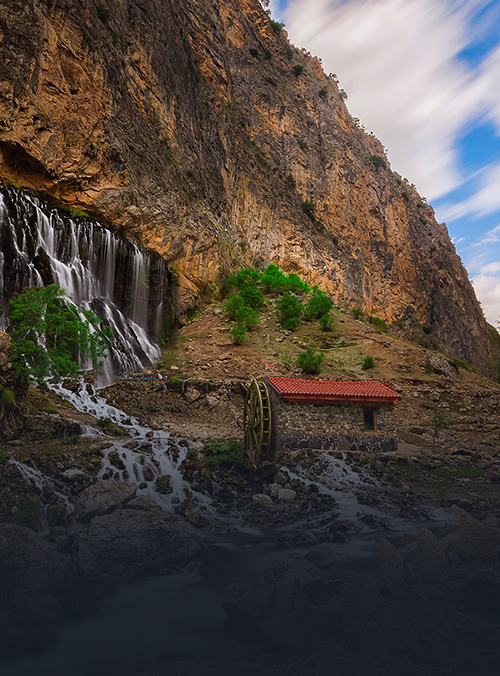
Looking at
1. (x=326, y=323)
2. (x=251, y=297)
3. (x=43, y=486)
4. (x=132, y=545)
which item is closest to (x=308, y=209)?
(x=251, y=297)

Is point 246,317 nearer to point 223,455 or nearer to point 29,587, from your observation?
point 223,455

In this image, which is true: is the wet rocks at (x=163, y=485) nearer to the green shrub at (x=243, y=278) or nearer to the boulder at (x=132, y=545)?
the boulder at (x=132, y=545)

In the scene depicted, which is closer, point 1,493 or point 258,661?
point 258,661

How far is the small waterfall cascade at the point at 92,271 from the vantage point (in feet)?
68.6

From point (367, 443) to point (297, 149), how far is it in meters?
49.4

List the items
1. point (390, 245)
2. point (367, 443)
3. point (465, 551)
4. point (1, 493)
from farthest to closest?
point (390, 245), point (367, 443), point (1, 493), point (465, 551)

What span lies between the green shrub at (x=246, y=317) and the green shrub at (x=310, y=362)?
16.1 ft

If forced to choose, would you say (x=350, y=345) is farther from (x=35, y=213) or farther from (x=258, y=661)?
(x=258, y=661)

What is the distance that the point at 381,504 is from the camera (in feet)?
35.2

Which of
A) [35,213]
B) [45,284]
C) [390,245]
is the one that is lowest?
[45,284]

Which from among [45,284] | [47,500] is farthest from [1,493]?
[45,284]

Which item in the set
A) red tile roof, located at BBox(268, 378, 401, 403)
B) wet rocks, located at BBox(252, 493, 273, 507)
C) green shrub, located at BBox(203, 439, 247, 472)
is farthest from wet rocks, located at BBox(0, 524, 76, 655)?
red tile roof, located at BBox(268, 378, 401, 403)

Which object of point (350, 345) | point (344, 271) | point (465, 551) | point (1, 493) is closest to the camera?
point (465, 551)

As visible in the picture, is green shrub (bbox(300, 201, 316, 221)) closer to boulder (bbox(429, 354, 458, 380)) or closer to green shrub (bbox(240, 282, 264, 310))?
green shrub (bbox(240, 282, 264, 310))
